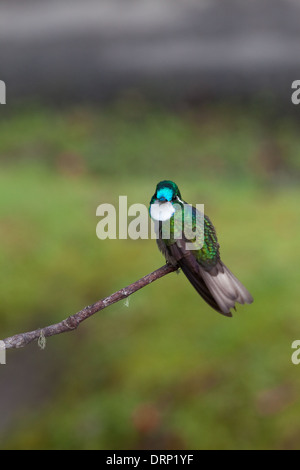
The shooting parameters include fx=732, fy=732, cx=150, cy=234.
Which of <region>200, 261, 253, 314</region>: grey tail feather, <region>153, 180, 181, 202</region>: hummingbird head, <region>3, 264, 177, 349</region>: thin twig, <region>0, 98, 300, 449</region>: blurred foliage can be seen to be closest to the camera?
<region>3, 264, 177, 349</region>: thin twig

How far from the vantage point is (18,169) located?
10047 millimetres

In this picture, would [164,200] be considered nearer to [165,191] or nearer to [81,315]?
[165,191]

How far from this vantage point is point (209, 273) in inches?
75.7

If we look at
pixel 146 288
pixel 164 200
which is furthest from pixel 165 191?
pixel 146 288

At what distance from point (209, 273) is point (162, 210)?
0.91ft

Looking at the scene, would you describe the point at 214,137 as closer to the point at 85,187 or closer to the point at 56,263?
the point at 85,187

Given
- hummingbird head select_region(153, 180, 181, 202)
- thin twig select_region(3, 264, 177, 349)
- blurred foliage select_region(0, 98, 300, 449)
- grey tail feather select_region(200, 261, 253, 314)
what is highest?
blurred foliage select_region(0, 98, 300, 449)

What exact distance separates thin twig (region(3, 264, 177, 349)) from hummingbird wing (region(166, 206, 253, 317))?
219mm

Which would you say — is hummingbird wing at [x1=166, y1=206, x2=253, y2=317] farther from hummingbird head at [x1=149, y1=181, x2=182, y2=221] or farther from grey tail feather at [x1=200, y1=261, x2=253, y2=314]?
hummingbird head at [x1=149, y1=181, x2=182, y2=221]

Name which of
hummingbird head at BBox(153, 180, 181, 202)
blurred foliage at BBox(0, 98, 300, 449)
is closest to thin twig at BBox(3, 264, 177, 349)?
hummingbird head at BBox(153, 180, 181, 202)

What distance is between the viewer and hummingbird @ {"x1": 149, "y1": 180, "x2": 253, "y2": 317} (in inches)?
68.7

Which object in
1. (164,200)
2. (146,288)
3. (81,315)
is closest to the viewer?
(81,315)

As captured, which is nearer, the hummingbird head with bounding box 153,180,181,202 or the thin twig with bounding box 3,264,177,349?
the thin twig with bounding box 3,264,177,349

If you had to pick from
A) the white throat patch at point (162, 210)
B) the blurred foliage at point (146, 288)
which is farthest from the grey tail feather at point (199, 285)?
the blurred foliage at point (146, 288)
